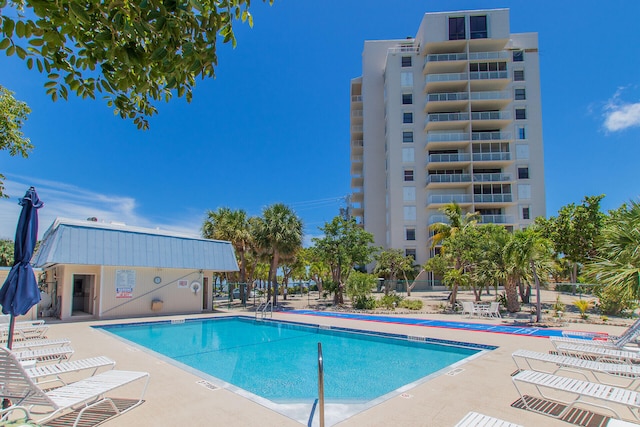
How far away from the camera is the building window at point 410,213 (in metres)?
38.7

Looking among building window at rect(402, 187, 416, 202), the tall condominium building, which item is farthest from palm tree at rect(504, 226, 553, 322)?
building window at rect(402, 187, 416, 202)

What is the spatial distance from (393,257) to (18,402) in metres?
31.6

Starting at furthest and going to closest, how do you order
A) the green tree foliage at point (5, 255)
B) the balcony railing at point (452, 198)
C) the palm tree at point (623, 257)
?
the balcony railing at point (452, 198), the green tree foliage at point (5, 255), the palm tree at point (623, 257)

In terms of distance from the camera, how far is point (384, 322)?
1542 cm

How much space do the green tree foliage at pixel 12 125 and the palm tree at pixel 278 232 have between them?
48.1ft

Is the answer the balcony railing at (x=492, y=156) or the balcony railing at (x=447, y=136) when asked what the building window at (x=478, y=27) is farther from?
the balcony railing at (x=492, y=156)

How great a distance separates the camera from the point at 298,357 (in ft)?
33.8

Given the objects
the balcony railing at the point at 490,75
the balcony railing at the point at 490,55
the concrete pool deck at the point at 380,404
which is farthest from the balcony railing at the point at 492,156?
the concrete pool deck at the point at 380,404

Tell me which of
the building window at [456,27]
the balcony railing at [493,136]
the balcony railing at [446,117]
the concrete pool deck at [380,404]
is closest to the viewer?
the concrete pool deck at [380,404]

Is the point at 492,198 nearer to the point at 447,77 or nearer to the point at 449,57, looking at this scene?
the point at 447,77

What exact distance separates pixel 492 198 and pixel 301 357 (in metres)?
32.6

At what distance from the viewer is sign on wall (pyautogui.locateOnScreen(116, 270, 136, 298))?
59.0 ft

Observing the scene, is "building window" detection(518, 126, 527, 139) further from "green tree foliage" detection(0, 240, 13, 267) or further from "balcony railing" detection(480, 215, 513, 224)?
"green tree foliage" detection(0, 240, 13, 267)

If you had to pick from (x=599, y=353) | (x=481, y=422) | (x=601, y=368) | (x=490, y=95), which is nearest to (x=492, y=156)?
(x=490, y=95)
